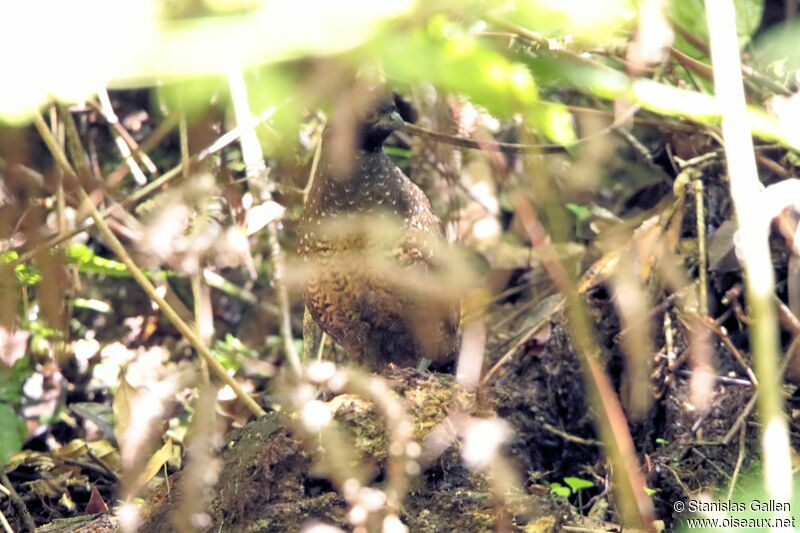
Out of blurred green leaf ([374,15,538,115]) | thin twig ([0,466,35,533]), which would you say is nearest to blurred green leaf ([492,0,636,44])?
blurred green leaf ([374,15,538,115])

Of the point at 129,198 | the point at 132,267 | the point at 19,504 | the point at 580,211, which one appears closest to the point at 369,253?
the point at 129,198

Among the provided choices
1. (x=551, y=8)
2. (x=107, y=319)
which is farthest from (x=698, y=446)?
Answer: (x=107, y=319)

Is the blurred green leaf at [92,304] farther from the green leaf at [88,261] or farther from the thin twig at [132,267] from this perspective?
the thin twig at [132,267]

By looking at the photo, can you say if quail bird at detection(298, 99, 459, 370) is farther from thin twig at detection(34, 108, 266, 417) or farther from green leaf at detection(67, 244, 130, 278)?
green leaf at detection(67, 244, 130, 278)

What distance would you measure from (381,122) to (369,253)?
1.34 feet

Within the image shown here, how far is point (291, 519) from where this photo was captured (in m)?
2.04

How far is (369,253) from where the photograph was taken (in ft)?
8.86

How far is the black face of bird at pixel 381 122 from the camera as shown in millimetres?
2485

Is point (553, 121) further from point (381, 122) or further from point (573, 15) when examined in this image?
point (381, 122)

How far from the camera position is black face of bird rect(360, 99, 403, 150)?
2485 millimetres

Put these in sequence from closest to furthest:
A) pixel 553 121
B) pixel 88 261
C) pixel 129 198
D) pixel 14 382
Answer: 1. pixel 553 121
2. pixel 129 198
3. pixel 88 261
4. pixel 14 382

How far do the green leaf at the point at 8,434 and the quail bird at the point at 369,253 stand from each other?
1.13 m

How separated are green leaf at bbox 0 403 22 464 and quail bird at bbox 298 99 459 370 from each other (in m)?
1.13

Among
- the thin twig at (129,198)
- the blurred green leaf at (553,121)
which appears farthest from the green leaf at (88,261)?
the blurred green leaf at (553,121)
